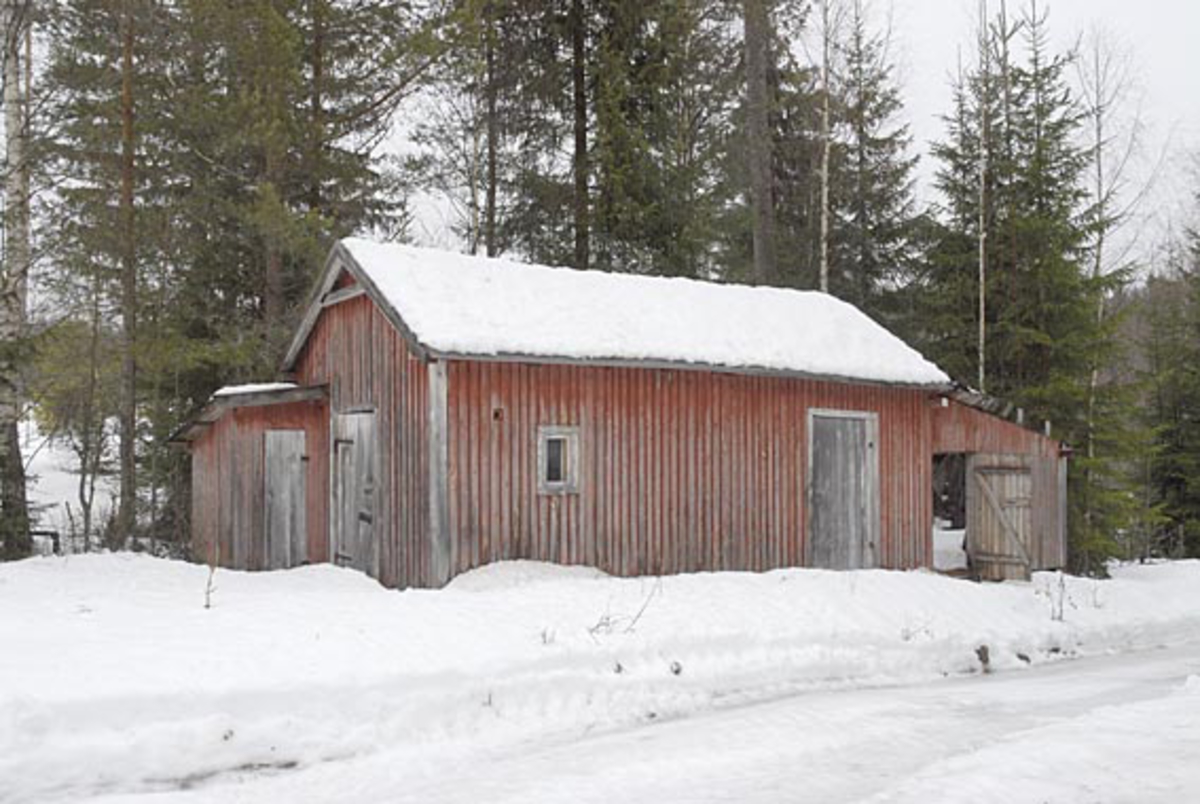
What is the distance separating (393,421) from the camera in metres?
12.1

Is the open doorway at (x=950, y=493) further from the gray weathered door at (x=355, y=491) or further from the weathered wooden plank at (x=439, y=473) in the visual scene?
the weathered wooden plank at (x=439, y=473)

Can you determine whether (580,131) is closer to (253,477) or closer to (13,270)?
(253,477)

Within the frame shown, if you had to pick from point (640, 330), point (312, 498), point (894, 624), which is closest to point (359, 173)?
point (312, 498)

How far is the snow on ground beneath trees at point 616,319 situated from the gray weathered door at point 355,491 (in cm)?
193

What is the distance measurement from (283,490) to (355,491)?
7.18ft

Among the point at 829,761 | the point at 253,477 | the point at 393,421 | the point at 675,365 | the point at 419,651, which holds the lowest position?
the point at 829,761

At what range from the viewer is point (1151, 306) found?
26312 mm

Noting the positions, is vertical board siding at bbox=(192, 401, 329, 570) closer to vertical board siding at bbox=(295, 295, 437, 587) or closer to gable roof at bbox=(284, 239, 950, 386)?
gable roof at bbox=(284, 239, 950, 386)

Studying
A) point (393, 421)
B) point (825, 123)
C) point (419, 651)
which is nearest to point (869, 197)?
point (825, 123)

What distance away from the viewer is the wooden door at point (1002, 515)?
51.6 ft

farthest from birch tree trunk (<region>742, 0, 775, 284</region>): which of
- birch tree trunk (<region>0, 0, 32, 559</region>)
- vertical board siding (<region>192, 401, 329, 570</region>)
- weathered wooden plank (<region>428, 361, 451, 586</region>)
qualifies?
birch tree trunk (<region>0, 0, 32, 559</region>)

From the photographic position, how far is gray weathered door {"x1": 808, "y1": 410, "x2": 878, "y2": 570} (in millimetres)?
14305

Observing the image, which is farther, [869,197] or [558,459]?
[869,197]

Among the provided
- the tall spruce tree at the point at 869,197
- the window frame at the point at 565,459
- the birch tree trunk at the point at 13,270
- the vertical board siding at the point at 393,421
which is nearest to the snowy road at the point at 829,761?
the window frame at the point at 565,459
